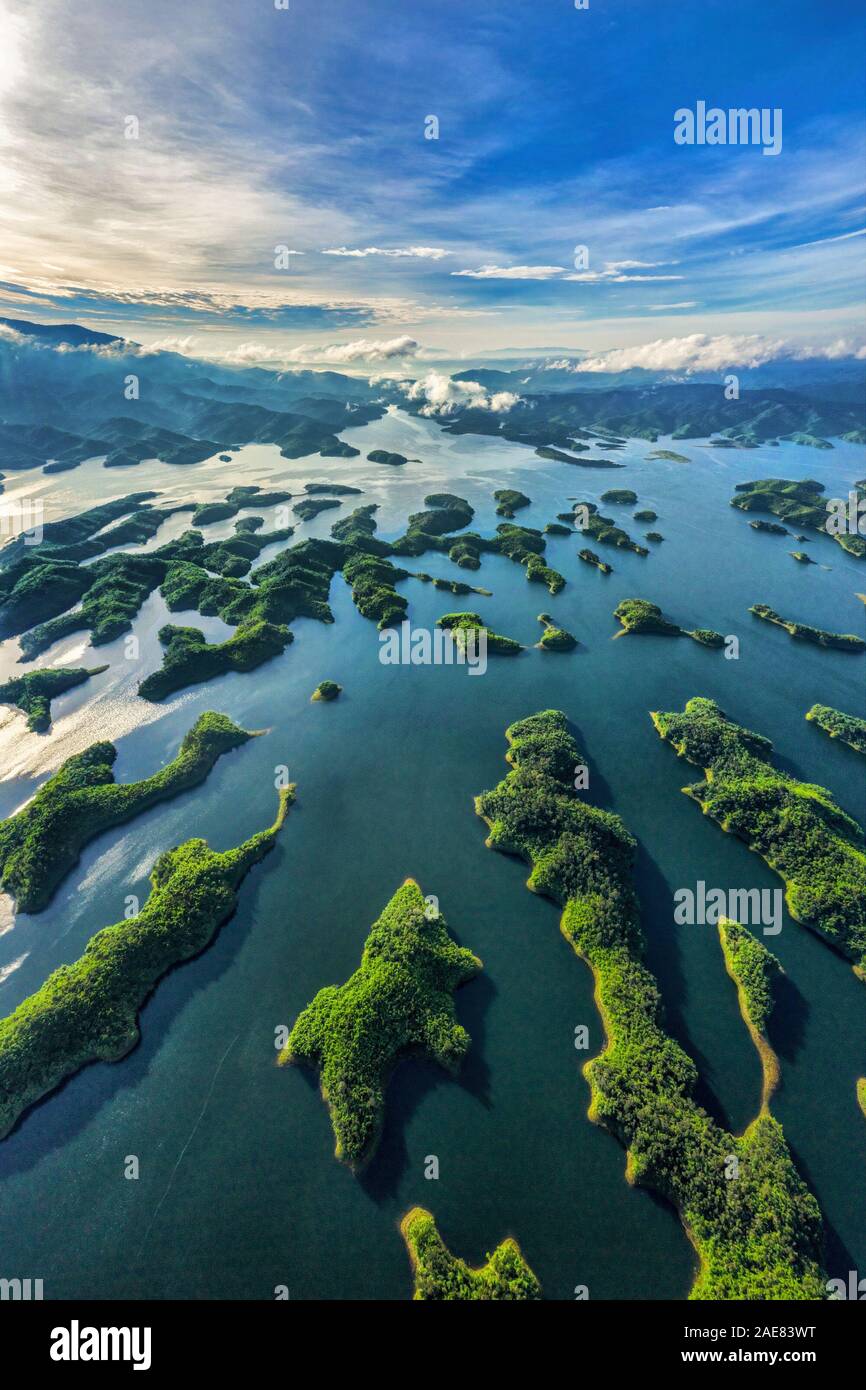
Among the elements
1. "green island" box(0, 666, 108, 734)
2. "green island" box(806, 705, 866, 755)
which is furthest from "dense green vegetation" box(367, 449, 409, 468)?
"green island" box(806, 705, 866, 755)

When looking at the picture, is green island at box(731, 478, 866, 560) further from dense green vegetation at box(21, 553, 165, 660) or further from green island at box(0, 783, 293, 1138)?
dense green vegetation at box(21, 553, 165, 660)

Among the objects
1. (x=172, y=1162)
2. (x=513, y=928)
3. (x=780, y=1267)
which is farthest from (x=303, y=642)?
(x=780, y=1267)

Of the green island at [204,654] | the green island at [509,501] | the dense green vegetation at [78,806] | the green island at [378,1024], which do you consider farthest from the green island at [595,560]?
the green island at [378,1024]

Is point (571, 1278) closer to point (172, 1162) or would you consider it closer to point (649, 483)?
point (172, 1162)

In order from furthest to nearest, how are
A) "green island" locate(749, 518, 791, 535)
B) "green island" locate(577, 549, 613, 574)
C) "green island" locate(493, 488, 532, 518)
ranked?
"green island" locate(493, 488, 532, 518) → "green island" locate(749, 518, 791, 535) → "green island" locate(577, 549, 613, 574)

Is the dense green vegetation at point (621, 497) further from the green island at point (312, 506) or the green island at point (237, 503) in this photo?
the green island at point (237, 503)

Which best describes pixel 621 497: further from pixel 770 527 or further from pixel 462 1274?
pixel 462 1274
